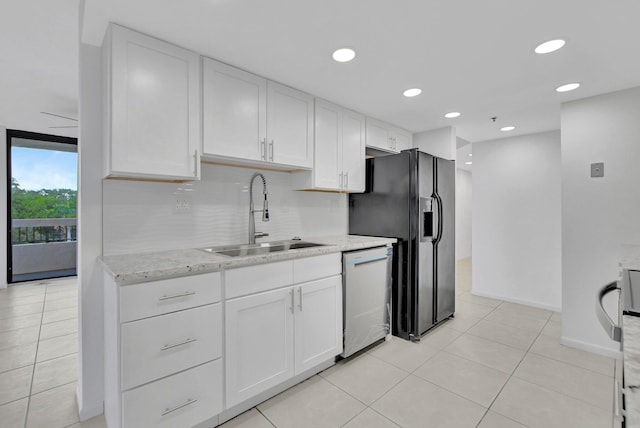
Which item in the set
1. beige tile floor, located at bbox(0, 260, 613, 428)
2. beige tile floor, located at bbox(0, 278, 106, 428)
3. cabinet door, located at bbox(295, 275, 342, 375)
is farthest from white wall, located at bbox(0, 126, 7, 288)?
cabinet door, located at bbox(295, 275, 342, 375)

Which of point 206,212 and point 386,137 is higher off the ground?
point 386,137

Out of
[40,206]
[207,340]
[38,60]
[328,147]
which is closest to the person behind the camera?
[207,340]

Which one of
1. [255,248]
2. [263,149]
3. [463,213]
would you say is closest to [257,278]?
[255,248]

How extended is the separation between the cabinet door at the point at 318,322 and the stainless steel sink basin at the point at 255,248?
433 mm

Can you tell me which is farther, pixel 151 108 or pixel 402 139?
pixel 402 139

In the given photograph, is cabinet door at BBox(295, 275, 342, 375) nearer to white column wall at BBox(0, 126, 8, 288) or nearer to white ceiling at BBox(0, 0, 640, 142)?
white ceiling at BBox(0, 0, 640, 142)

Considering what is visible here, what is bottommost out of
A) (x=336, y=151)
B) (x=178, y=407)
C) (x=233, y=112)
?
(x=178, y=407)

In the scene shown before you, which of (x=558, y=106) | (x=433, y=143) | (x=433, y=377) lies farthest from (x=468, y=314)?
(x=558, y=106)

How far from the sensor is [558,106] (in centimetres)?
290

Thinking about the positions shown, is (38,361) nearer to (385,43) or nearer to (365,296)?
(365,296)

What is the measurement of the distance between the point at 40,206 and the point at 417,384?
6.54 metres

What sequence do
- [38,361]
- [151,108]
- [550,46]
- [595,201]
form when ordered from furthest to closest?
[595,201] → [38,361] → [550,46] → [151,108]

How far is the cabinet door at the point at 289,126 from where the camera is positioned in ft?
7.68

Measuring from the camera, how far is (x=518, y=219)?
13.2 ft
